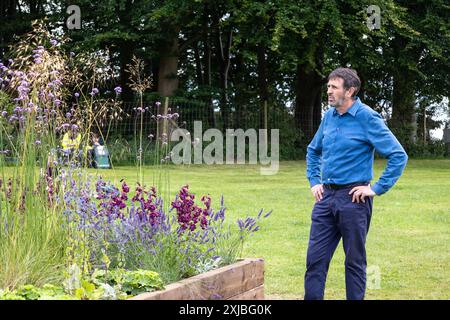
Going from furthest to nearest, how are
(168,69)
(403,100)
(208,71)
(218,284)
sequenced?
(208,71), (403,100), (168,69), (218,284)

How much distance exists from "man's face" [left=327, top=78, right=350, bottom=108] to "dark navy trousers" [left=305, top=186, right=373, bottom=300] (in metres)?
0.58

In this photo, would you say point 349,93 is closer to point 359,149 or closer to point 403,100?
point 359,149

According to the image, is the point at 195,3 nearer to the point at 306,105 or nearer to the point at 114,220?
the point at 306,105

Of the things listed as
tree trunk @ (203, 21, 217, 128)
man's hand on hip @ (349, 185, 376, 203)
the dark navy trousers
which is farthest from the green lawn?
tree trunk @ (203, 21, 217, 128)

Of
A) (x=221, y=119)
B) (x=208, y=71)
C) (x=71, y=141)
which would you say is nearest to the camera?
(x=71, y=141)

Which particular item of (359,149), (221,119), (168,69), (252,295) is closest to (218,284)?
(252,295)

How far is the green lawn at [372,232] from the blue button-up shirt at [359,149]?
1.48m

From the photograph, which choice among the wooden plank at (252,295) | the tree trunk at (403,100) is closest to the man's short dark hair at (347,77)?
the wooden plank at (252,295)

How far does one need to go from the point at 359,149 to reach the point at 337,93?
404 millimetres

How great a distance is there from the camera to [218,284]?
14.6 feet

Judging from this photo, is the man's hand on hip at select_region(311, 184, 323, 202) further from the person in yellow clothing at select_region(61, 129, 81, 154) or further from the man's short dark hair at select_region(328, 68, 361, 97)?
the person in yellow clothing at select_region(61, 129, 81, 154)

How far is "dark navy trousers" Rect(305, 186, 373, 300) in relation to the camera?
16.0 ft
